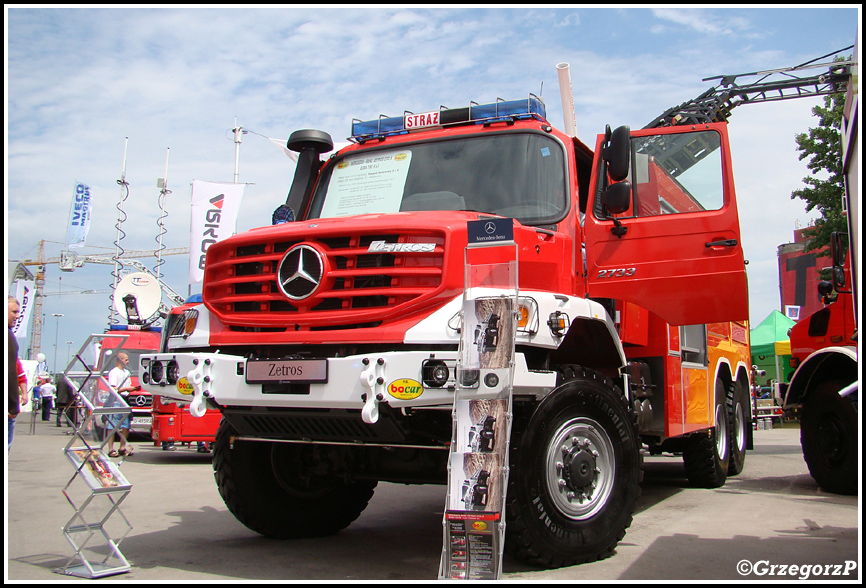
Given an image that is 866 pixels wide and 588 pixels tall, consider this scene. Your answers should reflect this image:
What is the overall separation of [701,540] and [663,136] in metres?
2.94

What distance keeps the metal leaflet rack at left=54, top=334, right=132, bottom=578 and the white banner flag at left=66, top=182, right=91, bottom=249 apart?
26698 millimetres

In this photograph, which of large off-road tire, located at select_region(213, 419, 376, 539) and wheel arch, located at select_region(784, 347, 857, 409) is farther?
wheel arch, located at select_region(784, 347, 857, 409)

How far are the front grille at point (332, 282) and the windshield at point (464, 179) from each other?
3.40 feet

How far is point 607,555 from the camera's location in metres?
4.78

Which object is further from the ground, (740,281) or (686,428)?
(740,281)

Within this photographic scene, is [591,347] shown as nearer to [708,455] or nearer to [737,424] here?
[708,455]

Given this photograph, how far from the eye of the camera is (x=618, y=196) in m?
5.12

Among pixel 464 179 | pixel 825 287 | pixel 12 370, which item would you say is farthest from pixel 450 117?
pixel 825 287

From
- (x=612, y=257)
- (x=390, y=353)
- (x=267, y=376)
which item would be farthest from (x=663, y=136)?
(x=267, y=376)

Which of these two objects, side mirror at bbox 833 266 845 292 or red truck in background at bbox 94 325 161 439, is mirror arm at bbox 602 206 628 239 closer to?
side mirror at bbox 833 266 845 292

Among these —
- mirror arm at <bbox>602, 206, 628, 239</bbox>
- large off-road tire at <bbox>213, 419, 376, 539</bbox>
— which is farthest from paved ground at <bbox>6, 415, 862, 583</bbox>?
mirror arm at <bbox>602, 206, 628, 239</bbox>

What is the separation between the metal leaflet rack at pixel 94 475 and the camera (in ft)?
15.9

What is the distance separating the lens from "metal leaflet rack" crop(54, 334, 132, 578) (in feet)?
15.9

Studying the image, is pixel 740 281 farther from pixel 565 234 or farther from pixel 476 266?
pixel 476 266
